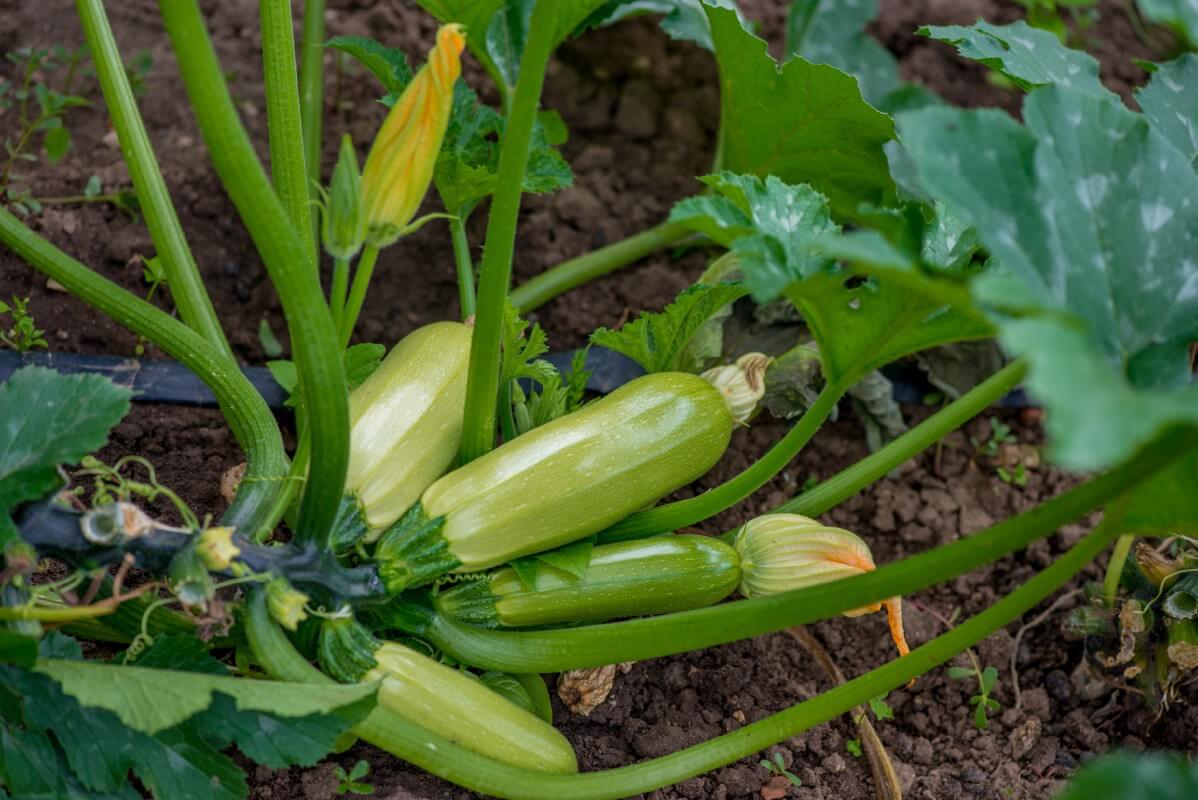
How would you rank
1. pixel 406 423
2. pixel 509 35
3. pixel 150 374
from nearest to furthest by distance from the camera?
pixel 406 423
pixel 150 374
pixel 509 35

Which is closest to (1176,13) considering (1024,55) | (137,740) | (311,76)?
(1024,55)

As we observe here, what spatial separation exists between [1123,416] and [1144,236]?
533 millimetres

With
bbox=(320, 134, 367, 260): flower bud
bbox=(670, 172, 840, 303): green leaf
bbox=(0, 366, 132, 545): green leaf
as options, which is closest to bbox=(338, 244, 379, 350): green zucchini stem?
bbox=(320, 134, 367, 260): flower bud

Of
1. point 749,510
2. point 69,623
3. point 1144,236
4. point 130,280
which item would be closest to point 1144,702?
point 749,510

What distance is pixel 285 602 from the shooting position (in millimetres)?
1719

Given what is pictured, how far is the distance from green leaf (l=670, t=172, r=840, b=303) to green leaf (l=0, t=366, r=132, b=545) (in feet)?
2.60

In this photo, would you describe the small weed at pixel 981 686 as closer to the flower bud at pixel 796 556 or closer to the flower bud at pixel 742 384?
the flower bud at pixel 796 556

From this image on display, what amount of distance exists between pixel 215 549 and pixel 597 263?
1402 millimetres

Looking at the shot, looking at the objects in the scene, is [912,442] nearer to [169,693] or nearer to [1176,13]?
[1176,13]

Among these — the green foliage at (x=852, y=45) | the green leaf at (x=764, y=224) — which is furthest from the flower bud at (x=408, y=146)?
the green foliage at (x=852, y=45)

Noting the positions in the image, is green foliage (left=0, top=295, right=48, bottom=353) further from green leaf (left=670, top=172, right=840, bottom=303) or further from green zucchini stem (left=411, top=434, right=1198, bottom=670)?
green leaf (left=670, top=172, right=840, bottom=303)

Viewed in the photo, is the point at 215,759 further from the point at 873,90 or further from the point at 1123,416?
the point at 873,90

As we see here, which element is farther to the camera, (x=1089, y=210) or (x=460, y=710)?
(x=460, y=710)

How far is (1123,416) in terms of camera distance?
115 cm
